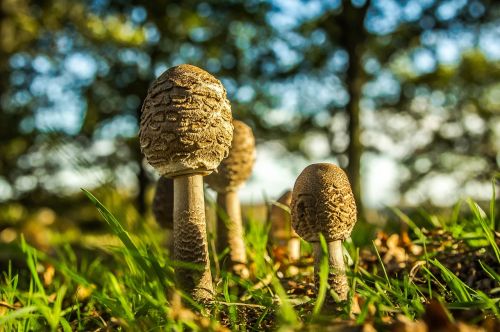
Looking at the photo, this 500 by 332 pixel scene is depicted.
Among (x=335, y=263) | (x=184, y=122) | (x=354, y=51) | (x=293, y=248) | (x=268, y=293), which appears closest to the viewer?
(x=184, y=122)

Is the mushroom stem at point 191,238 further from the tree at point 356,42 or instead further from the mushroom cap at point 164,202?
the tree at point 356,42

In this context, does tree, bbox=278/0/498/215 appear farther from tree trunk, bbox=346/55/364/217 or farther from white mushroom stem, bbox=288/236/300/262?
white mushroom stem, bbox=288/236/300/262

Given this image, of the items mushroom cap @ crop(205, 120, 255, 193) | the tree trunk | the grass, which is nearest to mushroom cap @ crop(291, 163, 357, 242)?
the grass

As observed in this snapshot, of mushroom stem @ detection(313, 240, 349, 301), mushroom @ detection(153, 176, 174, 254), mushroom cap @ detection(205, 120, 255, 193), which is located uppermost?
mushroom cap @ detection(205, 120, 255, 193)

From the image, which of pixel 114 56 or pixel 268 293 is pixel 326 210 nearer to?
pixel 268 293

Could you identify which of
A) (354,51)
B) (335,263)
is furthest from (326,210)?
(354,51)
